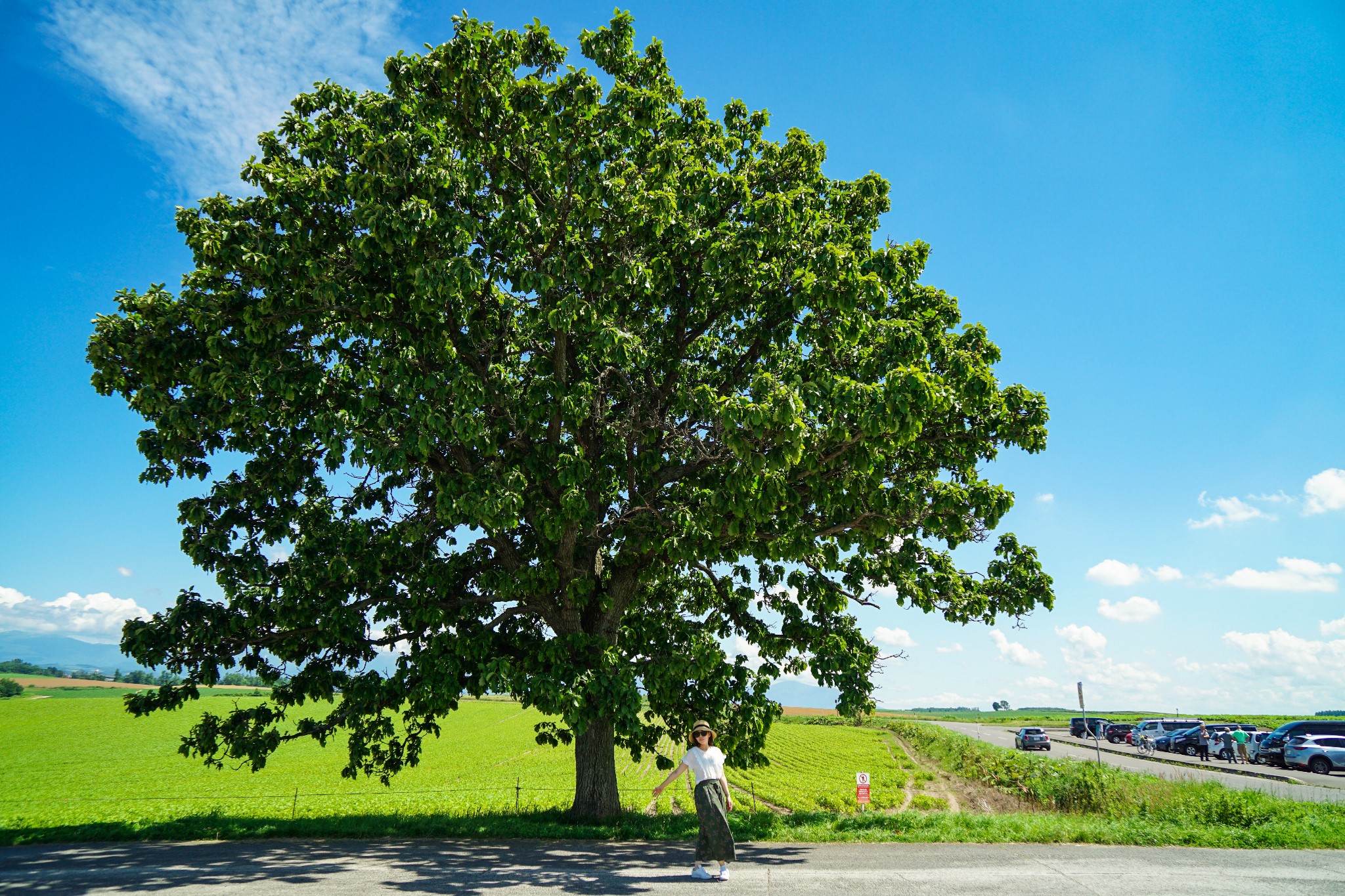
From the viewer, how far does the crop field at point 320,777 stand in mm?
21328

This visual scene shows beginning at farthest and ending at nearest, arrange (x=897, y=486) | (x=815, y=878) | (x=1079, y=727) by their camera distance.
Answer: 1. (x=1079, y=727)
2. (x=897, y=486)
3. (x=815, y=878)

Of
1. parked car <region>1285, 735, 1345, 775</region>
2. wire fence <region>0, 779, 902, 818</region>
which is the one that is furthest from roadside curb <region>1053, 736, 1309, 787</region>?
wire fence <region>0, 779, 902, 818</region>

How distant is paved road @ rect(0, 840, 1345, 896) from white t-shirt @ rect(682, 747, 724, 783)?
122 centimetres

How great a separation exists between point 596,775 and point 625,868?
5.11m

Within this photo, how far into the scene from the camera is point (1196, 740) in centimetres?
4456

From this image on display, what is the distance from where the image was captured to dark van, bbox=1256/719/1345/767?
36.3 metres

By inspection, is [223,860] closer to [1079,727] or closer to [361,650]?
[361,650]

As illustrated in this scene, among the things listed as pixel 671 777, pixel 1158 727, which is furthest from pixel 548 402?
pixel 1158 727

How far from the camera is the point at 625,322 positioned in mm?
14312

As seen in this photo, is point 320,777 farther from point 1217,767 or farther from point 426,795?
point 1217,767

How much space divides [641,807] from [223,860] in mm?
13152

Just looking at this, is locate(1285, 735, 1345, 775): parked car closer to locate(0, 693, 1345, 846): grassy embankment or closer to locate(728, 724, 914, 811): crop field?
locate(0, 693, 1345, 846): grassy embankment

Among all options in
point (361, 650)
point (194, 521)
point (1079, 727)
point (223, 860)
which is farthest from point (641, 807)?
point (1079, 727)

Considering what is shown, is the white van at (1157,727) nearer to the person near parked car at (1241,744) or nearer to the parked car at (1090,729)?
the parked car at (1090,729)
